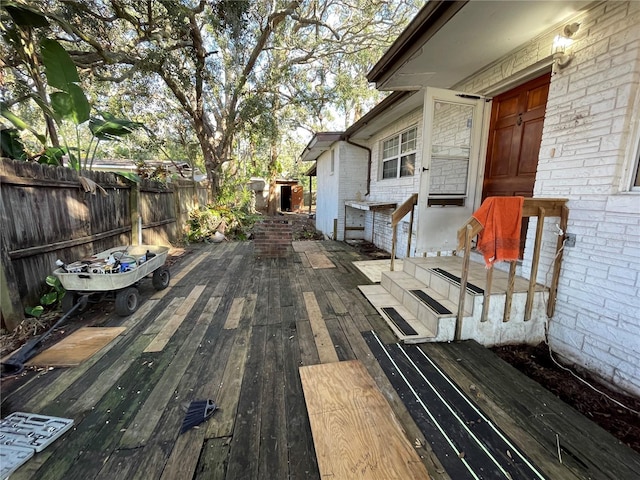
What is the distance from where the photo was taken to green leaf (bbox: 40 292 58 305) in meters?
2.96

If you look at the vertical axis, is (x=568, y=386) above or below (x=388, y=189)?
below

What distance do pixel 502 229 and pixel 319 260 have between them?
3825 mm

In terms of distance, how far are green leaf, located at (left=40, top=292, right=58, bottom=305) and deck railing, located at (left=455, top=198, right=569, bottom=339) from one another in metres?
4.43

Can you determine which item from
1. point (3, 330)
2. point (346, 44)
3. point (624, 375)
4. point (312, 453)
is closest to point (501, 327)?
point (624, 375)

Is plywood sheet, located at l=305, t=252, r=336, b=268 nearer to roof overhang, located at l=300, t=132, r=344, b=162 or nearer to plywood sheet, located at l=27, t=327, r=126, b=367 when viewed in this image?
plywood sheet, located at l=27, t=327, r=126, b=367

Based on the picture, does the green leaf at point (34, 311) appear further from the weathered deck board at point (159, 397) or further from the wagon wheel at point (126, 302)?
the weathered deck board at point (159, 397)

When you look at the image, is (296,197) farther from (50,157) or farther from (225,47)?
(50,157)

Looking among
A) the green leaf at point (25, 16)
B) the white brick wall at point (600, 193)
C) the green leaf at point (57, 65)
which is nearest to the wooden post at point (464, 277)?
the white brick wall at point (600, 193)

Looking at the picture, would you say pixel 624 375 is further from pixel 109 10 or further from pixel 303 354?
pixel 109 10

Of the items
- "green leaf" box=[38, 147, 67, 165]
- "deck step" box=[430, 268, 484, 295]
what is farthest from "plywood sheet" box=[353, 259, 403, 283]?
"green leaf" box=[38, 147, 67, 165]

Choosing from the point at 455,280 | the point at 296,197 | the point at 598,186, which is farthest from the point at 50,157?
the point at 296,197

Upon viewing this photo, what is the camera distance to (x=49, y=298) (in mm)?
2971

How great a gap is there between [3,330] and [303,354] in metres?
3.01

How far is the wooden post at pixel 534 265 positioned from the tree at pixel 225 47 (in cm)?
683
